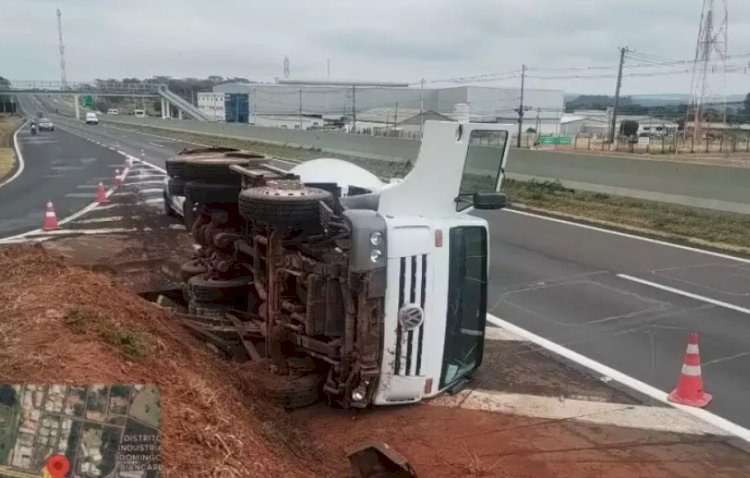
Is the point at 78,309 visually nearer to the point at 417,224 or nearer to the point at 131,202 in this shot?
the point at 417,224

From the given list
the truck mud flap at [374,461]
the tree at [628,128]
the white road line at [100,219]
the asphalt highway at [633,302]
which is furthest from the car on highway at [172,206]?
the tree at [628,128]

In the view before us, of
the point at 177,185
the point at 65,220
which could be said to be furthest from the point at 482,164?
the point at 65,220

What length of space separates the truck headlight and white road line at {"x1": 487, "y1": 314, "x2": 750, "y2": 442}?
3059 mm

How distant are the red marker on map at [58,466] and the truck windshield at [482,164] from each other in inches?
169

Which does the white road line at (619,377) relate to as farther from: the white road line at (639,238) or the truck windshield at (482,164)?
the white road line at (639,238)

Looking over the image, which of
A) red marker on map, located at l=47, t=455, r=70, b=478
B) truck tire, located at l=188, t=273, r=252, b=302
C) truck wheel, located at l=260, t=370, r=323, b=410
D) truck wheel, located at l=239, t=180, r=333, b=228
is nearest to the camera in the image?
red marker on map, located at l=47, t=455, r=70, b=478

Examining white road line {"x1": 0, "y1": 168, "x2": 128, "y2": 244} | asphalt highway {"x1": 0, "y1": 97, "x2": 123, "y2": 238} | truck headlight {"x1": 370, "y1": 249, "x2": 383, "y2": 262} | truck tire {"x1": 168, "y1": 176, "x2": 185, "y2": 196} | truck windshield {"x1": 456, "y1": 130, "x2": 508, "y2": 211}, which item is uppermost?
truck windshield {"x1": 456, "y1": 130, "x2": 508, "y2": 211}

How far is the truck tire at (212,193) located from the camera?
24.3 ft

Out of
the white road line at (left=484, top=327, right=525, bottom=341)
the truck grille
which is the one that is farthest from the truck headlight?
the white road line at (left=484, top=327, right=525, bottom=341)

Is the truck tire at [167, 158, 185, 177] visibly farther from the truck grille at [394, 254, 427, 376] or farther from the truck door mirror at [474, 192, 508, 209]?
the truck door mirror at [474, 192, 508, 209]

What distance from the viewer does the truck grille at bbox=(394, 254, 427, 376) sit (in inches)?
225

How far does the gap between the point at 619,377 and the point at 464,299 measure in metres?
2.10

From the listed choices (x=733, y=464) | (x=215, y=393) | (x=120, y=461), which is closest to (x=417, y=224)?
(x=215, y=393)

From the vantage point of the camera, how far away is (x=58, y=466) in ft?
8.05
